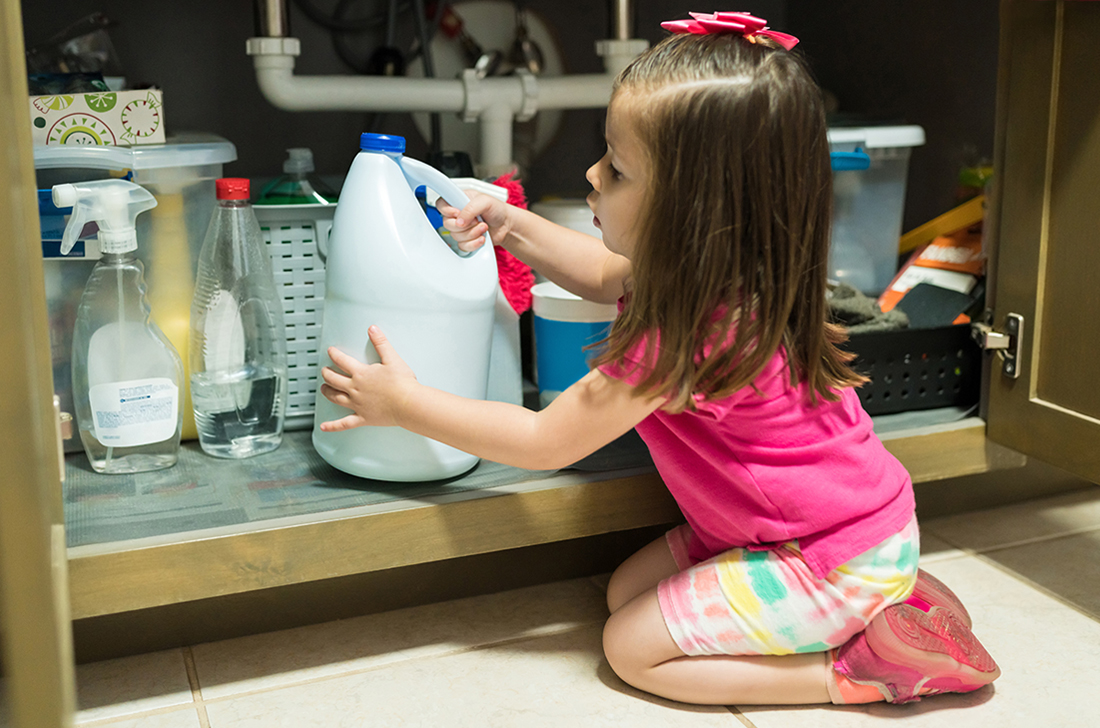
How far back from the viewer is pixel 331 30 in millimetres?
1297

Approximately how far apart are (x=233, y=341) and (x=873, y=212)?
0.78m

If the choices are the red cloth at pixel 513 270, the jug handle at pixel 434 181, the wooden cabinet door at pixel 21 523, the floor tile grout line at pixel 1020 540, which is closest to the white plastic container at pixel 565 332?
Answer: the red cloth at pixel 513 270

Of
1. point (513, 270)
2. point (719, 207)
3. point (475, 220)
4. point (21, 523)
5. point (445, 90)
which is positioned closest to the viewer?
point (21, 523)

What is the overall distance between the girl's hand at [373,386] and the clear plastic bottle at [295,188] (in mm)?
238

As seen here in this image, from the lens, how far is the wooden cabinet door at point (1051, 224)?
864 mm

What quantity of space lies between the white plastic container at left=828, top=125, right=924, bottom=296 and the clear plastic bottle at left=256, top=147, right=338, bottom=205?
0.61 metres

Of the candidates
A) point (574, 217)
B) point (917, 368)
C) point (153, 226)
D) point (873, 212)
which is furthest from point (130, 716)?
point (873, 212)

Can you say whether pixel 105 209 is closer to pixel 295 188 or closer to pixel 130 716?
pixel 295 188

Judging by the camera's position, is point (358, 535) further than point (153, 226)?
No

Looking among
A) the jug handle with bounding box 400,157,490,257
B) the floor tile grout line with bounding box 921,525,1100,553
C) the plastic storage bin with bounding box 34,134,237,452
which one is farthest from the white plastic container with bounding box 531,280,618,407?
the floor tile grout line with bounding box 921,525,1100,553

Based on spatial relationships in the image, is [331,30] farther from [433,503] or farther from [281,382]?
[433,503]

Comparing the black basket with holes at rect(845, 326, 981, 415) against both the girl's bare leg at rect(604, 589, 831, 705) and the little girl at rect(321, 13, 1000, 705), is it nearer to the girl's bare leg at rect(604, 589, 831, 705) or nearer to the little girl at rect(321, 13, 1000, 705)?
the little girl at rect(321, 13, 1000, 705)

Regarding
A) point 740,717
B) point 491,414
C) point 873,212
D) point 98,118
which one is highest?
point 98,118

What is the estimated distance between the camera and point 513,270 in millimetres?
1029
